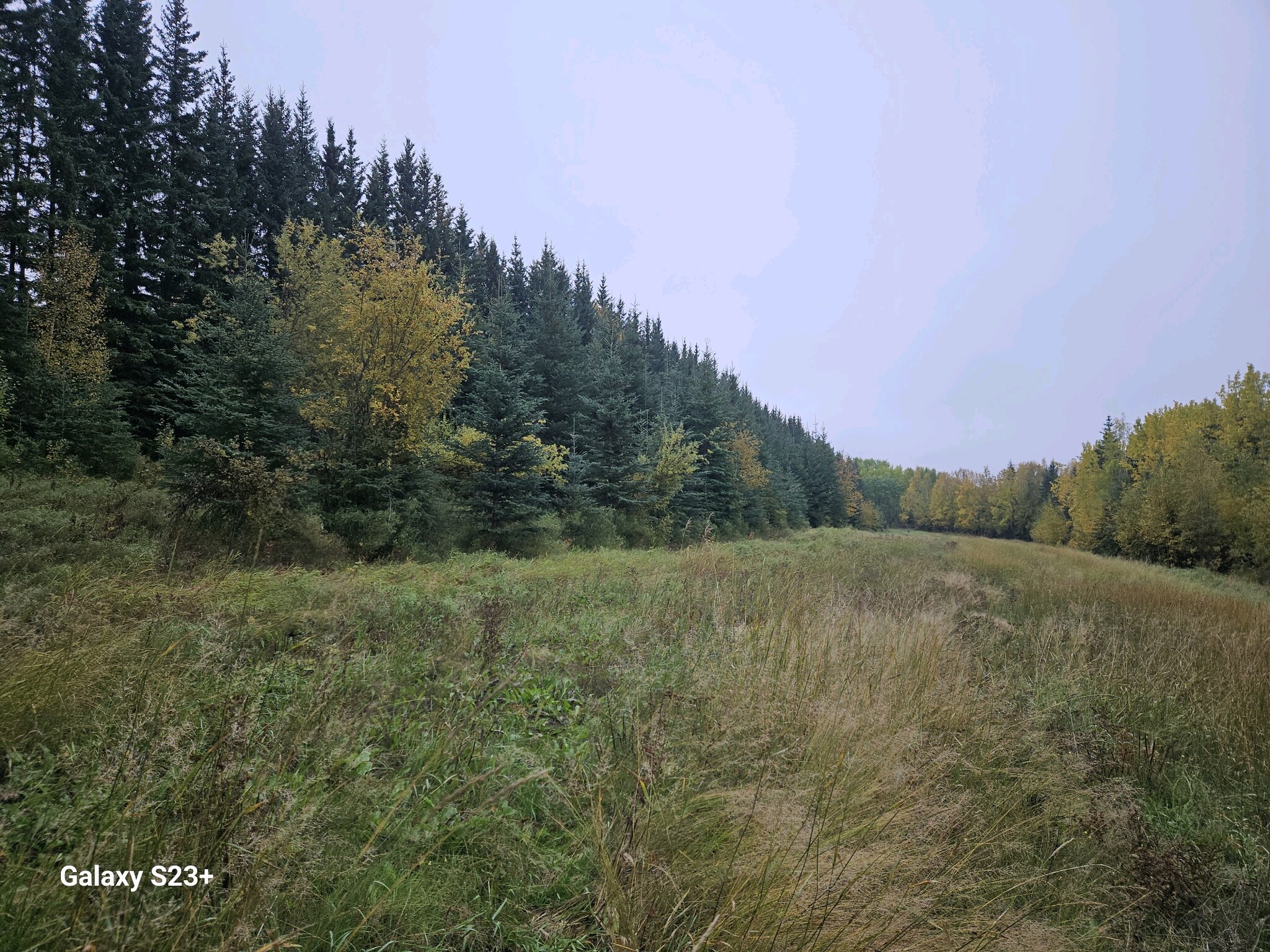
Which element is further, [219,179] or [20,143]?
[219,179]

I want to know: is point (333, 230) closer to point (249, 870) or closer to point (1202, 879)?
point (249, 870)

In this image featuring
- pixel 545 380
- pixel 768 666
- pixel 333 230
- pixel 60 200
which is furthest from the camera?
pixel 333 230

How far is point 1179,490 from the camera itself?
77.2 ft

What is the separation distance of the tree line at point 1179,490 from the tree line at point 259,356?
843 inches

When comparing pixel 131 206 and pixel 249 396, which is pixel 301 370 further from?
pixel 131 206

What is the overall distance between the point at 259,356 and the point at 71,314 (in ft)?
33.8

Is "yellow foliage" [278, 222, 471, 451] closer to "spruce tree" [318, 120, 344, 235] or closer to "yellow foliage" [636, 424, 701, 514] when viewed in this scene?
"yellow foliage" [636, 424, 701, 514]

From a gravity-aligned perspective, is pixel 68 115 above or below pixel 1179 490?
above

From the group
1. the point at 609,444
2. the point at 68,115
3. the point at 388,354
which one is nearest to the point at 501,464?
the point at 388,354

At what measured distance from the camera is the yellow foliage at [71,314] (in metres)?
13.7

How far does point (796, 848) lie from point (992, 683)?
3.01m

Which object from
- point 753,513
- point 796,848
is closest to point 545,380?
point 753,513

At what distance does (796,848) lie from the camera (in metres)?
1.89

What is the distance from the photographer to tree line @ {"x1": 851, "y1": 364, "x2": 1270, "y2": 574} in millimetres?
20875
